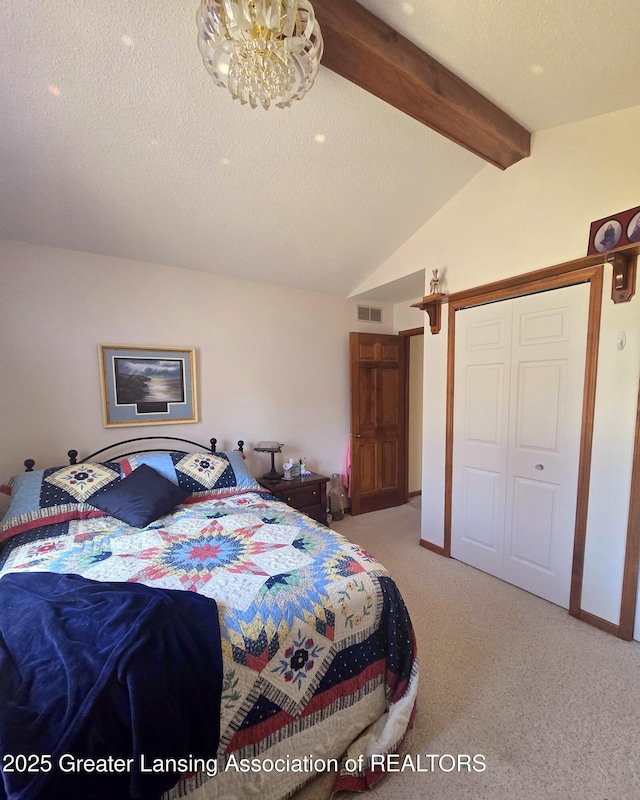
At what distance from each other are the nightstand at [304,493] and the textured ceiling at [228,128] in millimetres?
1970

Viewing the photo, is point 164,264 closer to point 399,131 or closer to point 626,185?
point 399,131

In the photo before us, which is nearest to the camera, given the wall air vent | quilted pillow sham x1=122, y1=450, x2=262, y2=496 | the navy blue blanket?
the navy blue blanket

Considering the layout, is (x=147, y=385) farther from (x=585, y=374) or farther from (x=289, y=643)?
(x=585, y=374)

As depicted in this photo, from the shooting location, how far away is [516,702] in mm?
1611

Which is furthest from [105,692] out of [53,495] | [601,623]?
[601,623]


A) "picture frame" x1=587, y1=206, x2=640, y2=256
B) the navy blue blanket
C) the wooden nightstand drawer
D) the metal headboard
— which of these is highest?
"picture frame" x1=587, y1=206, x2=640, y2=256

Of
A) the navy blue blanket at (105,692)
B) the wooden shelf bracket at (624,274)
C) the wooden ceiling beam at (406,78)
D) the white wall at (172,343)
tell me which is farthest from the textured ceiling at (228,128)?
the navy blue blanket at (105,692)

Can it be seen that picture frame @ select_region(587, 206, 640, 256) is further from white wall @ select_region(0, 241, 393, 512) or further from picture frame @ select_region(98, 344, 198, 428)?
picture frame @ select_region(98, 344, 198, 428)

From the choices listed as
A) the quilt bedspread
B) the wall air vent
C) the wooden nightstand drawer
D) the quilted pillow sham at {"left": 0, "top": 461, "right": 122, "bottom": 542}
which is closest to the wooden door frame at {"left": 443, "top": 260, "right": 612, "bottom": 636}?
the quilt bedspread

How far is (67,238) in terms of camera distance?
2.42 meters

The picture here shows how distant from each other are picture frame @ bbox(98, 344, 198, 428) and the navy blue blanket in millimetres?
1765

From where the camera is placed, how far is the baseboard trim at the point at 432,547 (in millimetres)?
3013

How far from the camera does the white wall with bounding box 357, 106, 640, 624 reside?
194 cm

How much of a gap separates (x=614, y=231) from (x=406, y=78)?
1391mm
